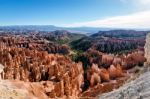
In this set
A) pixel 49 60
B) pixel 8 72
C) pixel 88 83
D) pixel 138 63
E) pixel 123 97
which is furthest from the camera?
pixel 49 60

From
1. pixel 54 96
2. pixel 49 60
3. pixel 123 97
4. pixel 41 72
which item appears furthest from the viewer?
pixel 49 60

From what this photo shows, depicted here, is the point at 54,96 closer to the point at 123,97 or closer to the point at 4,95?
the point at 4,95

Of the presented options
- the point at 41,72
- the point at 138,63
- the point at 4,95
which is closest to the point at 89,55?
the point at 138,63

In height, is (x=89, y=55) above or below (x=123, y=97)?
below

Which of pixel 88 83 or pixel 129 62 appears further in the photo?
pixel 129 62

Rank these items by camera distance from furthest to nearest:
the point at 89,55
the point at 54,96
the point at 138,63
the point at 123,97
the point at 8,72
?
the point at 89,55 → the point at 138,63 → the point at 8,72 → the point at 54,96 → the point at 123,97

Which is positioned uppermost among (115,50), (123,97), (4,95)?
(123,97)

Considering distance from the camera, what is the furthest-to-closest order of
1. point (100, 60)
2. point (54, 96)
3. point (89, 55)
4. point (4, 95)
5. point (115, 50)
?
point (115, 50)
point (89, 55)
point (100, 60)
point (54, 96)
point (4, 95)

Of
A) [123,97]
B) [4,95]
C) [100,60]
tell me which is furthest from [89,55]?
[123,97]

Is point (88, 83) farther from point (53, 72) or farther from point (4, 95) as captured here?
point (4, 95)
